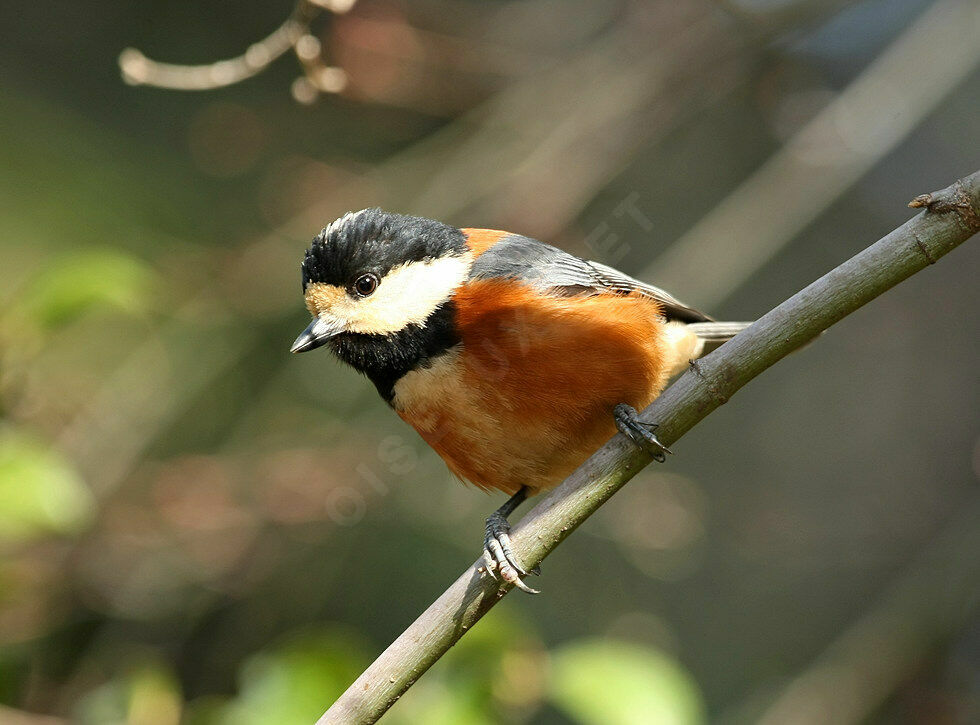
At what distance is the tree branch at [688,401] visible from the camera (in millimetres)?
2079

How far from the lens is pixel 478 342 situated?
3041mm

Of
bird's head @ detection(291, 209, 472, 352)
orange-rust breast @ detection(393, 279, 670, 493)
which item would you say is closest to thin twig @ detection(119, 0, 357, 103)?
bird's head @ detection(291, 209, 472, 352)

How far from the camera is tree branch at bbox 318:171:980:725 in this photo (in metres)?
2.08

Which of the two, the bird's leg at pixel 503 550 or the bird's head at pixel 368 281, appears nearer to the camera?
the bird's leg at pixel 503 550

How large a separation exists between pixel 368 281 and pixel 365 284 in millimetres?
15

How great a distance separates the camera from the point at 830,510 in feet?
21.1

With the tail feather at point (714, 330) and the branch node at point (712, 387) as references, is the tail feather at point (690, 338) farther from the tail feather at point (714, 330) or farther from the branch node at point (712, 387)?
the branch node at point (712, 387)

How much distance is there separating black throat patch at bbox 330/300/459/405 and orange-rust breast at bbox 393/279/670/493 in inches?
1.2

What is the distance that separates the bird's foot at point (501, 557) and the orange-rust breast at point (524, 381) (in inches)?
8.8

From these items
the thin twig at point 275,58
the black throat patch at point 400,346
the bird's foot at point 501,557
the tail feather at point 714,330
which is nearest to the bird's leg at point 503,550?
the bird's foot at point 501,557

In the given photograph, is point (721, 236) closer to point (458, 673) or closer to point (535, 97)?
point (535, 97)

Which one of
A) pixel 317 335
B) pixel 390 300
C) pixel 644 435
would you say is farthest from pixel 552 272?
pixel 644 435

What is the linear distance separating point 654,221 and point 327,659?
4.54 metres

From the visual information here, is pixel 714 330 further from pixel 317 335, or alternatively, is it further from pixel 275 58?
pixel 275 58
